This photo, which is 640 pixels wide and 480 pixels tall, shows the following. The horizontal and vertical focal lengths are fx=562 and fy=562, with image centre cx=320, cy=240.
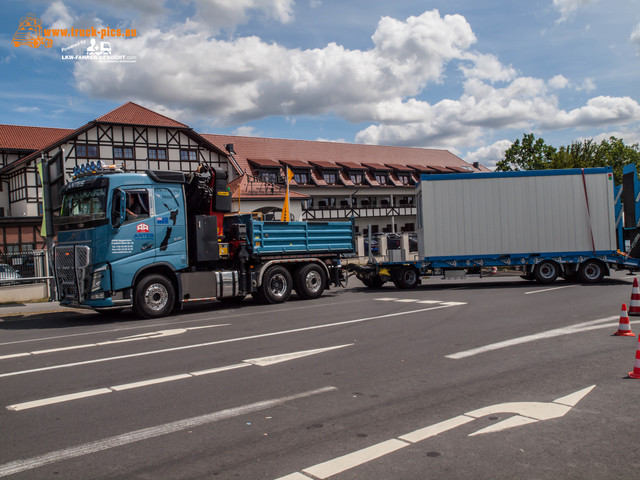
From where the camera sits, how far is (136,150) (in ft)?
125

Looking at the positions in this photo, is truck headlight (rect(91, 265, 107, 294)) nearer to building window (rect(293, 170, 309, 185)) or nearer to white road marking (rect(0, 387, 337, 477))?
white road marking (rect(0, 387, 337, 477))

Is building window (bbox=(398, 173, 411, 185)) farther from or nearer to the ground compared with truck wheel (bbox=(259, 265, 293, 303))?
farther from the ground

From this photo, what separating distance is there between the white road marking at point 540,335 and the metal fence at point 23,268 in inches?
586

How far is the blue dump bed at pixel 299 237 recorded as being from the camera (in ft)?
50.2

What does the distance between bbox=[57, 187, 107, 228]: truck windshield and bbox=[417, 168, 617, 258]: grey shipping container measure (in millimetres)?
10470

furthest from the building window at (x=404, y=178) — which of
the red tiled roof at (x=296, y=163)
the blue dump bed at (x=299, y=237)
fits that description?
the blue dump bed at (x=299, y=237)

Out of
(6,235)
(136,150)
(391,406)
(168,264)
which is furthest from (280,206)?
(391,406)

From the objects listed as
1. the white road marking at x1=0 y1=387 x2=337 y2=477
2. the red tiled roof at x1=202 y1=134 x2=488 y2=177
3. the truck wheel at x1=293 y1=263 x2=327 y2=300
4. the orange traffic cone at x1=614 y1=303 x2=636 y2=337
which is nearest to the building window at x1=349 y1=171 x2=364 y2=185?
the red tiled roof at x1=202 y1=134 x2=488 y2=177

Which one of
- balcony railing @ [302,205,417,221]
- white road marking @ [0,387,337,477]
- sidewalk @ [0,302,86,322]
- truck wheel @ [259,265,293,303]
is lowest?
white road marking @ [0,387,337,477]

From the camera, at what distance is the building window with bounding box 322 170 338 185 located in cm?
5515

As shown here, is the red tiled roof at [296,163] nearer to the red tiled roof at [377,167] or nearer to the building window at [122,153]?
the red tiled roof at [377,167]

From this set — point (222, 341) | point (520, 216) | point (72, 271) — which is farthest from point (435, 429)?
point (520, 216)

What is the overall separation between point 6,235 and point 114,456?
116 ft

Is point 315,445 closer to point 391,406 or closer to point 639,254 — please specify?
point 391,406
